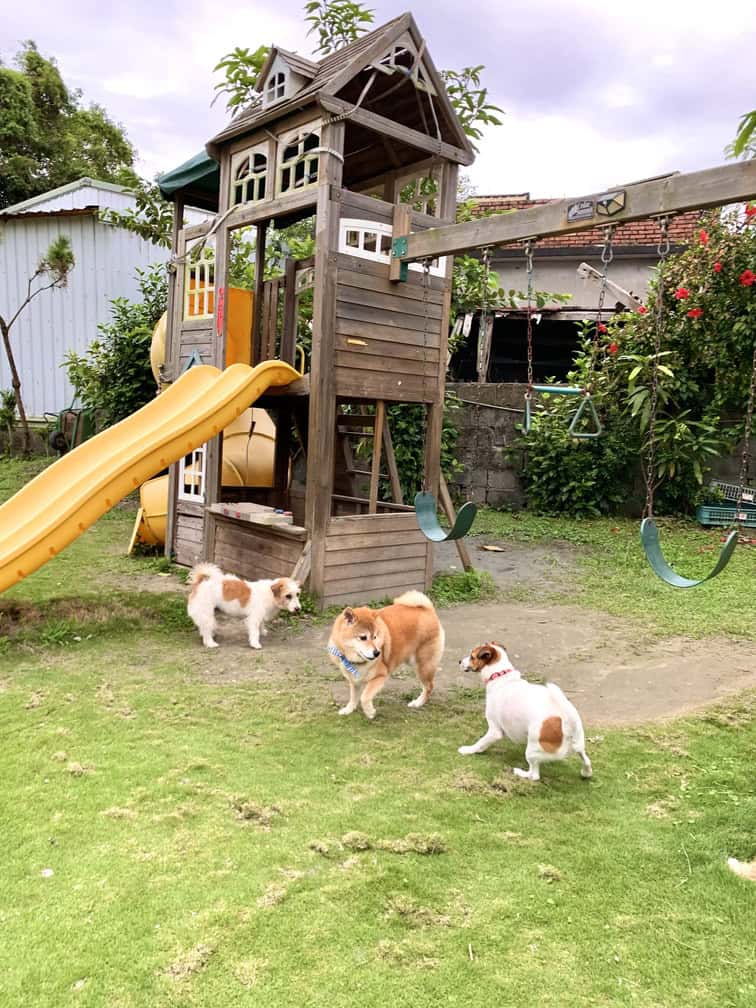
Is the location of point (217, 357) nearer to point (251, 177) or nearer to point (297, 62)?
point (251, 177)

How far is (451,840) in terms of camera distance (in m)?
2.99

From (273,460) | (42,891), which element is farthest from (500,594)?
(42,891)

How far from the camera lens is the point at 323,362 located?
6559 millimetres

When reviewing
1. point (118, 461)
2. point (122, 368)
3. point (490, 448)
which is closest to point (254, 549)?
point (118, 461)

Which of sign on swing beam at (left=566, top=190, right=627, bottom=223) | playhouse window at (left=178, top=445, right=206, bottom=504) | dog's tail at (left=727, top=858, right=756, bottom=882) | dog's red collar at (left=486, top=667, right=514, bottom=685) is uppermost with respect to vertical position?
sign on swing beam at (left=566, top=190, right=627, bottom=223)

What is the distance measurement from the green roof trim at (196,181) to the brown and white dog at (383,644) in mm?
5980

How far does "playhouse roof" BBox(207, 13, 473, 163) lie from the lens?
20.8 feet

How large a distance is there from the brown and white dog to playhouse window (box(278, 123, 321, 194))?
14.2 ft

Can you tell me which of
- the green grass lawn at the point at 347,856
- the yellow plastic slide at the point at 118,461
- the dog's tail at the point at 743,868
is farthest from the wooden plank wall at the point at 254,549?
the dog's tail at the point at 743,868

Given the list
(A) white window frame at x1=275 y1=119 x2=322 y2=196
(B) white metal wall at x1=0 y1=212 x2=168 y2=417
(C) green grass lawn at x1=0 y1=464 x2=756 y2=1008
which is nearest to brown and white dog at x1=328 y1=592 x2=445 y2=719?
(C) green grass lawn at x1=0 y1=464 x2=756 y2=1008

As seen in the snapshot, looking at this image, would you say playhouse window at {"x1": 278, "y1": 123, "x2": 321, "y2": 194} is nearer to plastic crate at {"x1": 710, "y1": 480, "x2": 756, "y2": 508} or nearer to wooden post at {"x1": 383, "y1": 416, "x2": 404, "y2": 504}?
wooden post at {"x1": 383, "y1": 416, "x2": 404, "y2": 504}

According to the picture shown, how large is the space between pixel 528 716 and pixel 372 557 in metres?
3.75

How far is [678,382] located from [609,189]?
6582mm

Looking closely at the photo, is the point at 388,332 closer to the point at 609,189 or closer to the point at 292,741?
the point at 609,189
